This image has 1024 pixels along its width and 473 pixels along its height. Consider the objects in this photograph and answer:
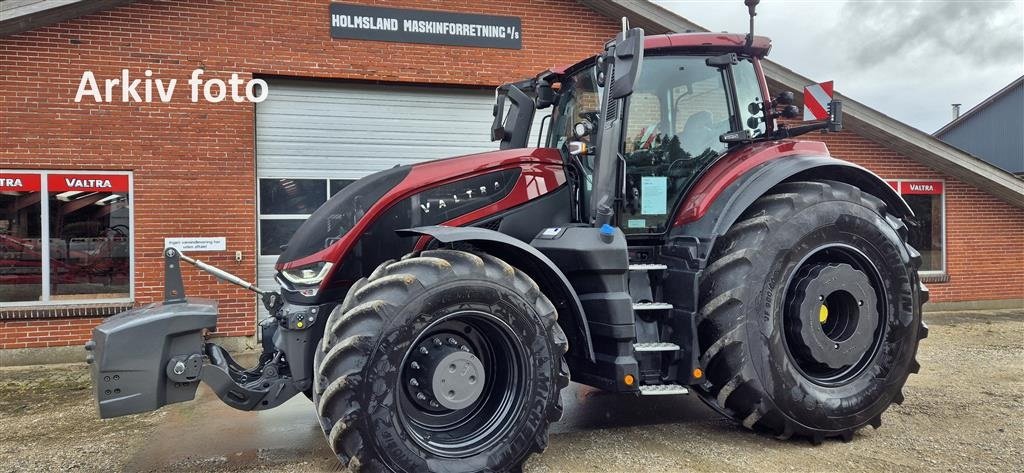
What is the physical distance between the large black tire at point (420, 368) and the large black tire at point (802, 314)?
113 centimetres

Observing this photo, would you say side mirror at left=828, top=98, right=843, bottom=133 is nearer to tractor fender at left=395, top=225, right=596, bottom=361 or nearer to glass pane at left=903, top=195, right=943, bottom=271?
tractor fender at left=395, top=225, right=596, bottom=361

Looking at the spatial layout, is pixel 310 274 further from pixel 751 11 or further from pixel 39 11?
pixel 39 11

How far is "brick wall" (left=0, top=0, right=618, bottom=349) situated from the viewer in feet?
24.9

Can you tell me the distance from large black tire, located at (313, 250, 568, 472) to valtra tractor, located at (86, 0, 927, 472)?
1cm

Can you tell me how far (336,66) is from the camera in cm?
854

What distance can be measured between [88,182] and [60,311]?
1514 millimetres

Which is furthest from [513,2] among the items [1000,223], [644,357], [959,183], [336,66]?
[1000,223]

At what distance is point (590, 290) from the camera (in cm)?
400

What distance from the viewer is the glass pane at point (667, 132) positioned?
441cm

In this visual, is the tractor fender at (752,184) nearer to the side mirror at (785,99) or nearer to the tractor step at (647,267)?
the tractor step at (647,267)

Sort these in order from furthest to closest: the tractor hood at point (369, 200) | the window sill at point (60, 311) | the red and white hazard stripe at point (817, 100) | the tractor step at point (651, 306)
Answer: the window sill at point (60, 311) < the red and white hazard stripe at point (817, 100) < the tractor step at point (651, 306) < the tractor hood at point (369, 200)

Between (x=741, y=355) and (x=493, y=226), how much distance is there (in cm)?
168

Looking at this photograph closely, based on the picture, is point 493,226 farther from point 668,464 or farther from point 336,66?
point 336,66

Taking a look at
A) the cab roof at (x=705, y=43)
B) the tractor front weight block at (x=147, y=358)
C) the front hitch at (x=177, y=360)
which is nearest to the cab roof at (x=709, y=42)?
the cab roof at (x=705, y=43)
